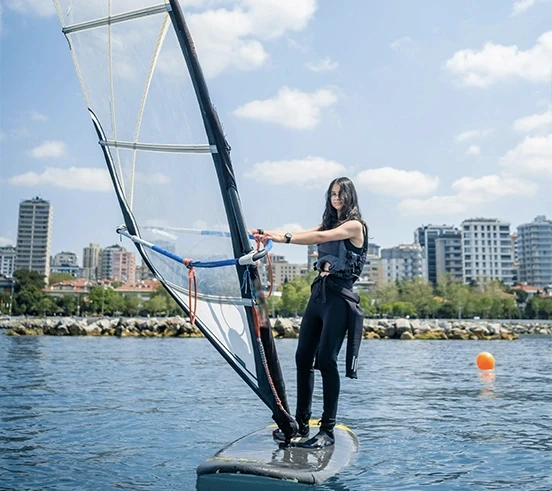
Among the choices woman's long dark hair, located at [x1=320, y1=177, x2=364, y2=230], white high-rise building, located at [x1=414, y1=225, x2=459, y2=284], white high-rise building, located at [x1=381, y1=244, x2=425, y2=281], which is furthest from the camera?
white high-rise building, located at [x1=381, y1=244, x2=425, y2=281]

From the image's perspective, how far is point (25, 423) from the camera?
25.1 ft

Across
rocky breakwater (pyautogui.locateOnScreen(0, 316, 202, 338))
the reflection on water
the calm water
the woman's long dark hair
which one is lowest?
rocky breakwater (pyautogui.locateOnScreen(0, 316, 202, 338))

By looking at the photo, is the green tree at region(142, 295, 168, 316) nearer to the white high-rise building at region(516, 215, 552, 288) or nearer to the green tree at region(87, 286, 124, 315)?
the green tree at region(87, 286, 124, 315)

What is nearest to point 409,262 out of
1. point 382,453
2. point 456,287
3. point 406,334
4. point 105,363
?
point 456,287

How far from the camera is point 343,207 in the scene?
5277 millimetres

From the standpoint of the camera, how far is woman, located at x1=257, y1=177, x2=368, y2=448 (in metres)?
5.04

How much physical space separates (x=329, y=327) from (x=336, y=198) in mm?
1147

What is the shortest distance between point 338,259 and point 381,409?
4.88m

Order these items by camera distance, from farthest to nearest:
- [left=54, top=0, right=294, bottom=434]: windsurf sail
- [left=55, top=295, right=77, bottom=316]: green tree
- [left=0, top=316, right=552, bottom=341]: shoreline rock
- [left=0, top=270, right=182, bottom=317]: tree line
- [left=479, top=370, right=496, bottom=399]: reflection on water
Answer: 1. [left=55, top=295, right=77, bottom=316]: green tree
2. [left=0, top=270, right=182, bottom=317]: tree line
3. [left=0, top=316, right=552, bottom=341]: shoreline rock
4. [left=479, top=370, right=496, bottom=399]: reflection on water
5. [left=54, top=0, right=294, bottom=434]: windsurf sail

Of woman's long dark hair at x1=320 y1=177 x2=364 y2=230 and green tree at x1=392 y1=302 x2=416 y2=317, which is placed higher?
woman's long dark hair at x1=320 y1=177 x2=364 y2=230

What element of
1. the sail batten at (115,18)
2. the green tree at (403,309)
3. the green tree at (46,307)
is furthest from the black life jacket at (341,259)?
the green tree at (46,307)

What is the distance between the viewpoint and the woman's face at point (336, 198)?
5289mm

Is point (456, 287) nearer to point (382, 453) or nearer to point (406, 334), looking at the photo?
point (406, 334)

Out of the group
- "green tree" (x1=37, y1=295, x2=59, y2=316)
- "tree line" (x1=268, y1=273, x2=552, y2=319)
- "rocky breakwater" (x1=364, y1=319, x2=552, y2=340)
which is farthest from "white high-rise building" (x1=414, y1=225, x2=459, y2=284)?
"rocky breakwater" (x1=364, y1=319, x2=552, y2=340)
